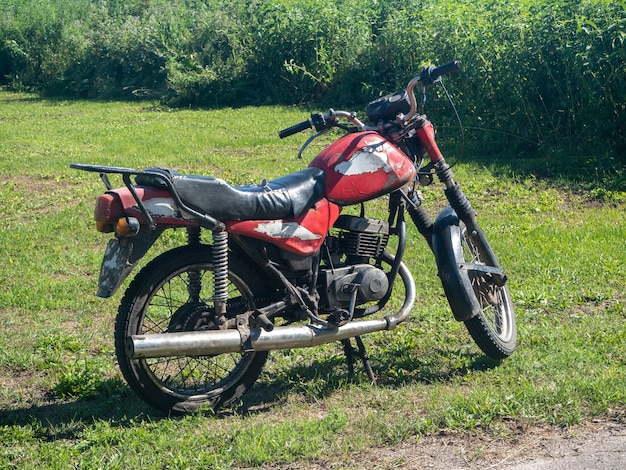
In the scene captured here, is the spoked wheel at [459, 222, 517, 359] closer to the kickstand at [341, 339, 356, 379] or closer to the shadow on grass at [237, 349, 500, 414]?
the shadow on grass at [237, 349, 500, 414]

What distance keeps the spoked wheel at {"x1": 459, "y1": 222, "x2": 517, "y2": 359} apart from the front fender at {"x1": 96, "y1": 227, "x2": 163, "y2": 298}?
1.95 metres

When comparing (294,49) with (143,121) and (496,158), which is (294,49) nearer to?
(143,121)

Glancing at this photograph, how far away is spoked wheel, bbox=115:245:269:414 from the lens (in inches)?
168

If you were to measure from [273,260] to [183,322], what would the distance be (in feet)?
1.87

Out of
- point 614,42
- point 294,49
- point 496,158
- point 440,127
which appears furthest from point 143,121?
point 614,42

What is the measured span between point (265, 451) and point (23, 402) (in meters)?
1.52

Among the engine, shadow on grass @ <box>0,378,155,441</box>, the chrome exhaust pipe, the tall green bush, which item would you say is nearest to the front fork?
the engine

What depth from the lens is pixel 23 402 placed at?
473 cm

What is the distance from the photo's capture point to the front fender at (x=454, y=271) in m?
4.96

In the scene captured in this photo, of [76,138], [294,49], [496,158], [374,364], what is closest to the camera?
[374,364]

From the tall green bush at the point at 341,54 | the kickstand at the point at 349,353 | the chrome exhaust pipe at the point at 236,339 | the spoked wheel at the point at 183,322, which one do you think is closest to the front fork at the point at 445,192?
the chrome exhaust pipe at the point at 236,339

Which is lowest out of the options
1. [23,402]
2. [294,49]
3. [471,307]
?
[23,402]

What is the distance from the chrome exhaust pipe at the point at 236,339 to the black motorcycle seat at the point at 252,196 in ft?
1.95

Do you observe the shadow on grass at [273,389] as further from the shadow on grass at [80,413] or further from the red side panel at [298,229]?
the red side panel at [298,229]
